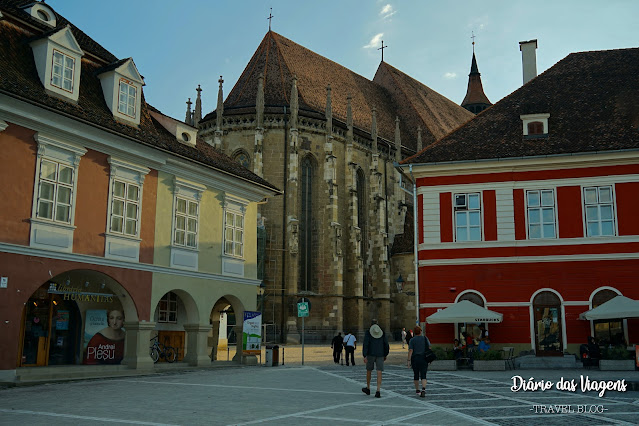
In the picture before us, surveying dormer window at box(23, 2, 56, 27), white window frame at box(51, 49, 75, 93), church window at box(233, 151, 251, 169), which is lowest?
white window frame at box(51, 49, 75, 93)

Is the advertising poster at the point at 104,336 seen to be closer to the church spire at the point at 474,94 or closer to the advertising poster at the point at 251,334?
the advertising poster at the point at 251,334

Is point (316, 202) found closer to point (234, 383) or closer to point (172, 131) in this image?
point (172, 131)

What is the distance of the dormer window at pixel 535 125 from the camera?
24.7 meters

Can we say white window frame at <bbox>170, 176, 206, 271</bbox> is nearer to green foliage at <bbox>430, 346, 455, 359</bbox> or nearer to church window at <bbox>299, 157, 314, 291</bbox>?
green foliage at <bbox>430, 346, 455, 359</bbox>

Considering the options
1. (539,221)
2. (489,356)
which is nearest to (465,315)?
(489,356)

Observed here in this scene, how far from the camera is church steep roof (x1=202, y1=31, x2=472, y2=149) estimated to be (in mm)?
46906

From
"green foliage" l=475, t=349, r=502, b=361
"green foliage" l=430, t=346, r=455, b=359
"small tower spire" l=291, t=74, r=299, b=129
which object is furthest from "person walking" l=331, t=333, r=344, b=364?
"small tower spire" l=291, t=74, r=299, b=129

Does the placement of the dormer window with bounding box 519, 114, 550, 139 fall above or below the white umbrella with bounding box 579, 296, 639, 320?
above

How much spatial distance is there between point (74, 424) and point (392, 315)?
1717 inches

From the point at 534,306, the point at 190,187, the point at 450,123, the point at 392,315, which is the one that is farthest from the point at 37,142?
the point at 450,123

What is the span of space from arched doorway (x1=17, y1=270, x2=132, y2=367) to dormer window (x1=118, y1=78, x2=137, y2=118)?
5248 millimetres

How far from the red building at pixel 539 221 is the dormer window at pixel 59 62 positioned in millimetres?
12303

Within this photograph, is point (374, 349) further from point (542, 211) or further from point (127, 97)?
point (542, 211)

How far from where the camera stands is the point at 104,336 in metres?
20.3
